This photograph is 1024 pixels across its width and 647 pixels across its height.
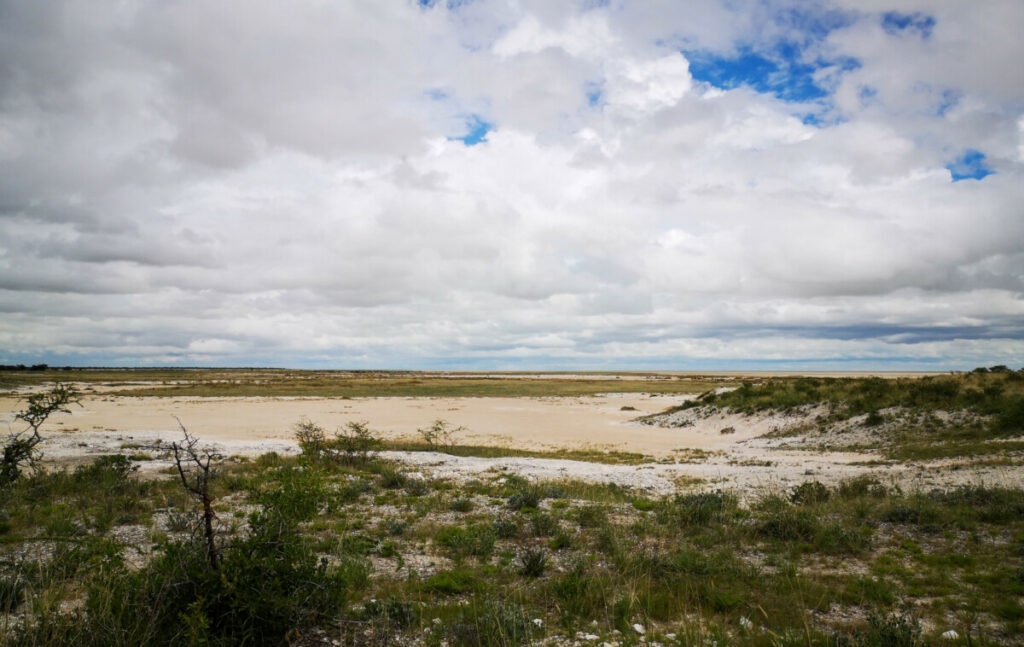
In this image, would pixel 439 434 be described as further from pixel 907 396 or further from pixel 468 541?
pixel 907 396

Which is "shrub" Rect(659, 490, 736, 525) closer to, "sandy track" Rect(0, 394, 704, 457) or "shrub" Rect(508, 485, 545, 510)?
"shrub" Rect(508, 485, 545, 510)

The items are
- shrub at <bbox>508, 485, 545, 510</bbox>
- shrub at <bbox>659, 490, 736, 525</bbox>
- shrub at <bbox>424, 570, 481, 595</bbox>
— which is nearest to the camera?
shrub at <bbox>424, 570, 481, 595</bbox>

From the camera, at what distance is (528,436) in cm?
3497

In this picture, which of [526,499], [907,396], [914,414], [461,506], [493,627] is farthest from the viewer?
[907,396]

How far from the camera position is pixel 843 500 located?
491 inches

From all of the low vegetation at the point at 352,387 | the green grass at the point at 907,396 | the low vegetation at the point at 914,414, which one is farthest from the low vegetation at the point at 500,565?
the low vegetation at the point at 352,387

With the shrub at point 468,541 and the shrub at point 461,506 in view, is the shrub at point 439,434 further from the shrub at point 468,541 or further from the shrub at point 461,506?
the shrub at point 468,541

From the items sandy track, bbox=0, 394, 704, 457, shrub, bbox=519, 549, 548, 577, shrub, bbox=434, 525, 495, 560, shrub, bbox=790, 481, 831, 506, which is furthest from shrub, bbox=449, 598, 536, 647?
sandy track, bbox=0, 394, 704, 457

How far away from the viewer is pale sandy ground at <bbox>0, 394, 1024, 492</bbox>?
17656 mm

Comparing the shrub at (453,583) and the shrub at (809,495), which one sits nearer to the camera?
the shrub at (453,583)

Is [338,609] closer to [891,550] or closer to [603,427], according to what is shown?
[891,550]

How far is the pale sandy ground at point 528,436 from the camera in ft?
57.9

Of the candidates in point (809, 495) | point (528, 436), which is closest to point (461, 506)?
point (809, 495)

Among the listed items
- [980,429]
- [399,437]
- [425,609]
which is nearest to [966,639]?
[425,609]
